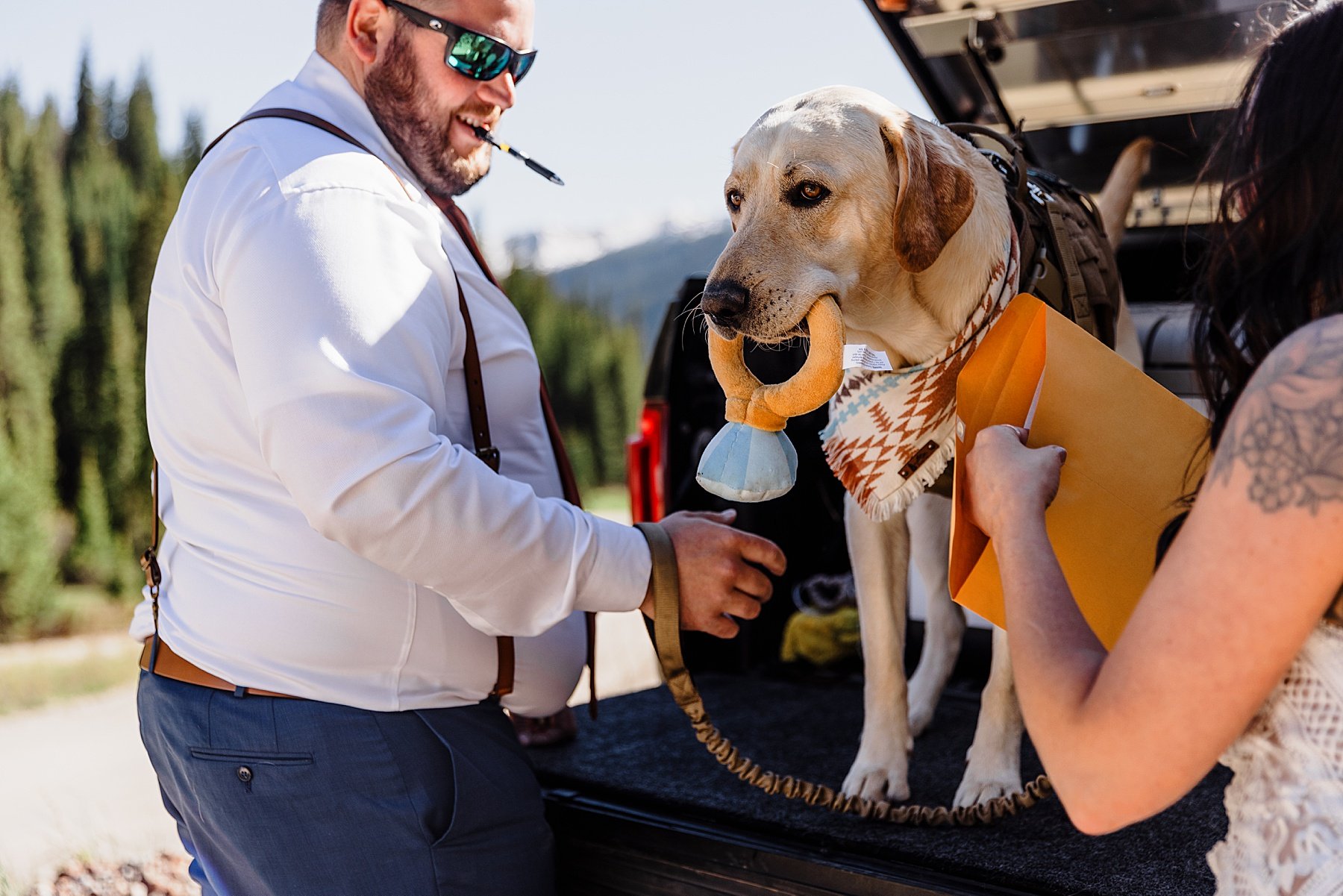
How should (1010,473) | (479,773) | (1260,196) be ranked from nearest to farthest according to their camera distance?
(1260,196) < (1010,473) < (479,773)

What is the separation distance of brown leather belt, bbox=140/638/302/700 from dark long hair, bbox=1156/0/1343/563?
1.48 metres

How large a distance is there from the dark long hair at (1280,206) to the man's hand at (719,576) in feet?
2.73

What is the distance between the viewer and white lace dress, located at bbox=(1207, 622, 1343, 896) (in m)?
1.10

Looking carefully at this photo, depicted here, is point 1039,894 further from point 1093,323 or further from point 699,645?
point 699,645

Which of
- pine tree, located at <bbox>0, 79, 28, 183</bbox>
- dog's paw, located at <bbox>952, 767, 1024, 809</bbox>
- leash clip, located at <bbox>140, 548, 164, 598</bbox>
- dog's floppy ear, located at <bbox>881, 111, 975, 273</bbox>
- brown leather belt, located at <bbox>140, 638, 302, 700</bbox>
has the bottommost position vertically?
dog's paw, located at <bbox>952, 767, 1024, 809</bbox>

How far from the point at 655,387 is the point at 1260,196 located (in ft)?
7.32

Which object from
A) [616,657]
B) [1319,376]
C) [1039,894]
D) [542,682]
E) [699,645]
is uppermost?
[1319,376]

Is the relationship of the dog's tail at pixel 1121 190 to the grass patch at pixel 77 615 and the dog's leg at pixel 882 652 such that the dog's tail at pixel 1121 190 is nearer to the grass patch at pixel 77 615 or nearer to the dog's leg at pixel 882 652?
the dog's leg at pixel 882 652

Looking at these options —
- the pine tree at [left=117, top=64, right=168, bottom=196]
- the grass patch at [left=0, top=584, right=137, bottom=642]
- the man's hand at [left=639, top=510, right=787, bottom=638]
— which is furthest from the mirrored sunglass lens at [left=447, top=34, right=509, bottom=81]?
the pine tree at [left=117, top=64, right=168, bottom=196]

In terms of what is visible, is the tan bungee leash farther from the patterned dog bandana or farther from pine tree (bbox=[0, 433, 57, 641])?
pine tree (bbox=[0, 433, 57, 641])

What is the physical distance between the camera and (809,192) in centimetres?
218

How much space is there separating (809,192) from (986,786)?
1220 mm

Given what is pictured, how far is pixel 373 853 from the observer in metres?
1.86

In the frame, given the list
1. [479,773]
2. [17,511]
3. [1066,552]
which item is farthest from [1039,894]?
[17,511]
